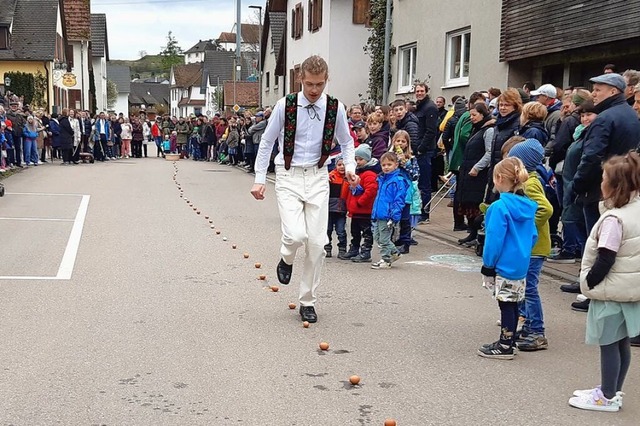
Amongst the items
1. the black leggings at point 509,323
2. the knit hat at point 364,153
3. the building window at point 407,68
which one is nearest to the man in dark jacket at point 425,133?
the knit hat at point 364,153

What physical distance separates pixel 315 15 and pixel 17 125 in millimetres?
16570

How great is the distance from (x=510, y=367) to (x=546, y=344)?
27.5 inches

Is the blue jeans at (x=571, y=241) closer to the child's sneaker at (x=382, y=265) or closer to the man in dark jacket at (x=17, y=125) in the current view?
the child's sneaker at (x=382, y=265)

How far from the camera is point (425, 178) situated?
44.7 feet

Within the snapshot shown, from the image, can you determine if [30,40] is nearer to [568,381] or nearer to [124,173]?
[124,173]

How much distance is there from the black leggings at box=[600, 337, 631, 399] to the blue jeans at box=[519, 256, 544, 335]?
136cm

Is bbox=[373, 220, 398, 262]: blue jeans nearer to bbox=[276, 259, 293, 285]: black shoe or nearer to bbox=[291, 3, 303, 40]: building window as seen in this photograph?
bbox=[276, 259, 293, 285]: black shoe

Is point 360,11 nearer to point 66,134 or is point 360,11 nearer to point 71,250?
point 66,134

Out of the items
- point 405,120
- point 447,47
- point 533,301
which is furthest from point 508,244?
point 447,47

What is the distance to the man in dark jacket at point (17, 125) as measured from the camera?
78.4 ft

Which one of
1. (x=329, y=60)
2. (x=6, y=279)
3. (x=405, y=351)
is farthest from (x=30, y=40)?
(x=405, y=351)

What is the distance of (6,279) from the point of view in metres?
8.69

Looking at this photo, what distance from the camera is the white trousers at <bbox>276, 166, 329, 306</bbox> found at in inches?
282

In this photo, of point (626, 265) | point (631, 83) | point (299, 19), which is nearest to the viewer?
point (626, 265)
